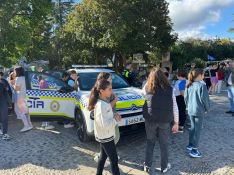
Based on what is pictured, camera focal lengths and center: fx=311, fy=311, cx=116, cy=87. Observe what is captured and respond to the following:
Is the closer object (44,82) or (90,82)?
(44,82)

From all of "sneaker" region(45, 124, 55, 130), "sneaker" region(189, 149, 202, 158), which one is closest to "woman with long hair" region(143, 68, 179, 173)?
"sneaker" region(189, 149, 202, 158)

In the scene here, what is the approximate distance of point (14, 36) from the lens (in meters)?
A: 16.5

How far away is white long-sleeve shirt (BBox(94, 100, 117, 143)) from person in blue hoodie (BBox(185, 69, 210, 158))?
6.58 ft

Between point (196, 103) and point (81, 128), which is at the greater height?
point (196, 103)

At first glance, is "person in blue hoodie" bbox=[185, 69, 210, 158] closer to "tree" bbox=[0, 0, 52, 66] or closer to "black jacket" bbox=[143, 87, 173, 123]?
"black jacket" bbox=[143, 87, 173, 123]

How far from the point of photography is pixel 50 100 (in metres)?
7.80

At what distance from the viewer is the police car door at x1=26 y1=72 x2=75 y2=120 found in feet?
25.5

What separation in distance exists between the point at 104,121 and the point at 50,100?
140 inches

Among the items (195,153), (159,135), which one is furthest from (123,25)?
(159,135)

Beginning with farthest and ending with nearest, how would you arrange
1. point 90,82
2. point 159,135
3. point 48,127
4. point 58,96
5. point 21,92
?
point 48,127 < point 90,82 < point 21,92 < point 58,96 < point 159,135

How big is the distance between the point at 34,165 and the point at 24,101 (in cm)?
241

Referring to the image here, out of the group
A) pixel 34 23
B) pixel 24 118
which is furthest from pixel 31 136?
pixel 34 23

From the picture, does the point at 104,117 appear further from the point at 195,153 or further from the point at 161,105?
the point at 195,153

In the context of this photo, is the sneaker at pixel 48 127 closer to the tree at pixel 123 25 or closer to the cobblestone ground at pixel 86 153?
the cobblestone ground at pixel 86 153
